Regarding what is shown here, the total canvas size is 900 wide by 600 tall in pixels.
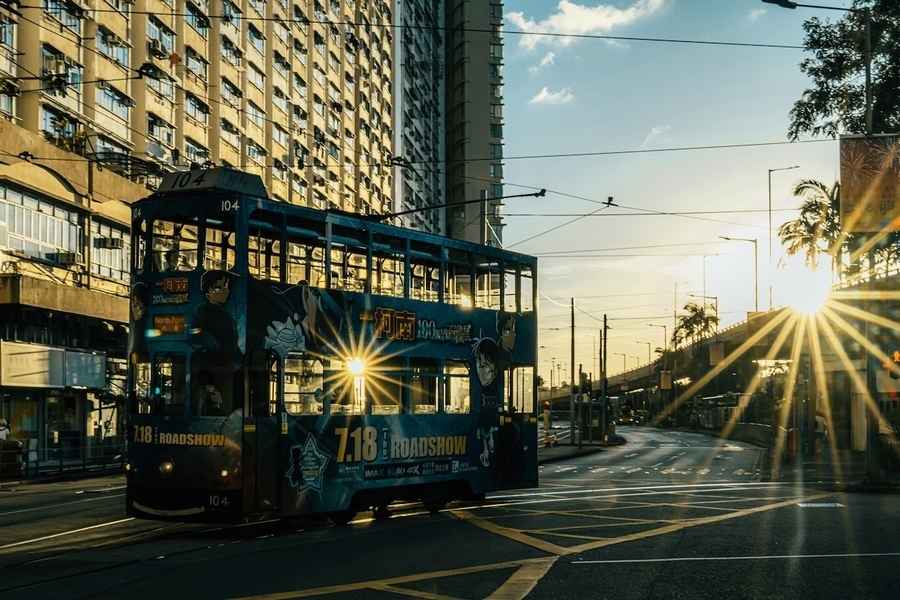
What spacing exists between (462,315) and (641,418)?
427 feet

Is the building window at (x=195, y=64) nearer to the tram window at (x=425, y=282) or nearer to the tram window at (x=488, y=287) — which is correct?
the tram window at (x=488, y=287)

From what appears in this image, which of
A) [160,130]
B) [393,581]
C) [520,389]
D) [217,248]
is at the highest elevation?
[160,130]

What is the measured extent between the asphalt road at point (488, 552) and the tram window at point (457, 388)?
184 cm

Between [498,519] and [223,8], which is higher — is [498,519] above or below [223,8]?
below

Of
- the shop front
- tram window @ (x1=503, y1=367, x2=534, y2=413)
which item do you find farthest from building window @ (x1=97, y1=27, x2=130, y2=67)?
tram window @ (x1=503, y1=367, x2=534, y2=413)

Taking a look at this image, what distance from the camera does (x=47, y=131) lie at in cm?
3844

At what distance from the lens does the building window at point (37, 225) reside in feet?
117

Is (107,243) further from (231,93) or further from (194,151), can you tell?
(231,93)

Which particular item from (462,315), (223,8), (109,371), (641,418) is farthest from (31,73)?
(641,418)

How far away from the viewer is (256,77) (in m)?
61.8

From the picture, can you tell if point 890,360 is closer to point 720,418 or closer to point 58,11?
point 58,11

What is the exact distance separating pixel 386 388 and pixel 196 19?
132 feet

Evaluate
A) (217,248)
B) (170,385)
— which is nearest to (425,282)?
(217,248)

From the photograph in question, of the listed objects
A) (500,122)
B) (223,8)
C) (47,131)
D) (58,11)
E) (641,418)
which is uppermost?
(500,122)
